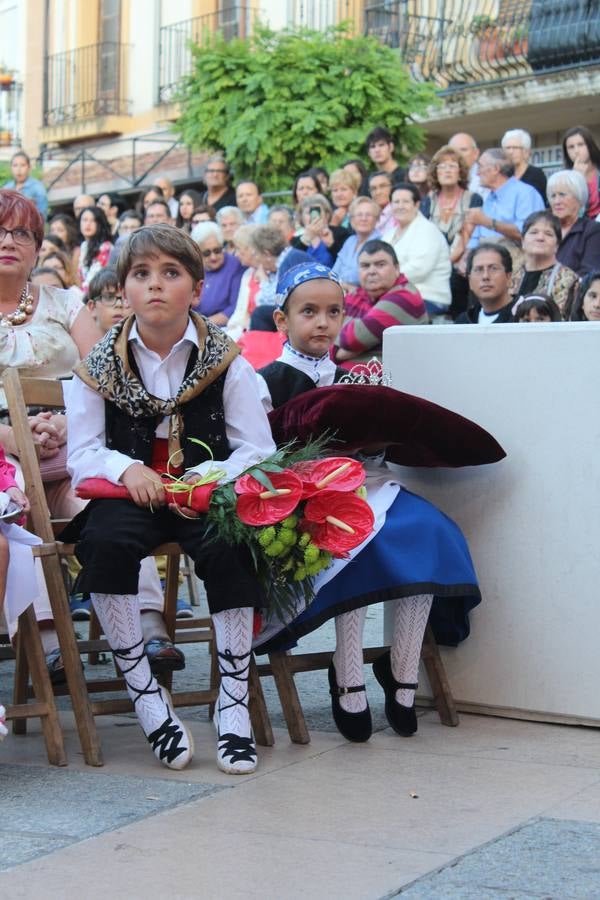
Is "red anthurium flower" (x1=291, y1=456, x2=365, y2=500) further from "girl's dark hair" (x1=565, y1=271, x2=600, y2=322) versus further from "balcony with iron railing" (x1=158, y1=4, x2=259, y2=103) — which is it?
"balcony with iron railing" (x1=158, y1=4, x2=259, y2=103)

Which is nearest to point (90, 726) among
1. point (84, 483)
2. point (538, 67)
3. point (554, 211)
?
point (84, 483)

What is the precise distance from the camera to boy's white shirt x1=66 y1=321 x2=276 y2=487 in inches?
168

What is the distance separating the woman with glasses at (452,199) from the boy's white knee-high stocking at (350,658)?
17.6 feet

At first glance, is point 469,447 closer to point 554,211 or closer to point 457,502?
point 457,502

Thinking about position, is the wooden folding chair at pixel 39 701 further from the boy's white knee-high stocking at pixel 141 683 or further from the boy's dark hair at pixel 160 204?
the boy's dark hair at pixel 160 204

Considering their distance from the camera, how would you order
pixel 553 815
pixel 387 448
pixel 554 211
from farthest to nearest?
1. pixel 554 211
2. pixel 387 448
3. pixel 553 815

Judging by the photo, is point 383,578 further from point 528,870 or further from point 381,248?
point 381,248

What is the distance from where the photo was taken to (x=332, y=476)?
4.03 metres

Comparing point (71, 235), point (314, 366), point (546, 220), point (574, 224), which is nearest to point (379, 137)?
point (71, 235)

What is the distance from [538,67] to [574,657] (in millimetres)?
14138

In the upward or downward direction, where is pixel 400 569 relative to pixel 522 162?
downward

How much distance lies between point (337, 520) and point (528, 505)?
0.77 metres

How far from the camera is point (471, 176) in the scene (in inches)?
420

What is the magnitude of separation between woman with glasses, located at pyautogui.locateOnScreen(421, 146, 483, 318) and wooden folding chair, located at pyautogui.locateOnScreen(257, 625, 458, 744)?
5.14 m
